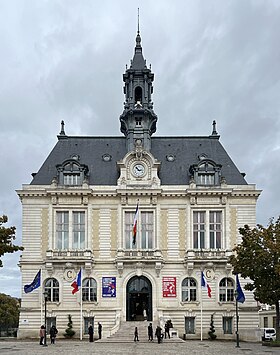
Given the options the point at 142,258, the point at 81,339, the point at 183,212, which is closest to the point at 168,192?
the point at 183,212

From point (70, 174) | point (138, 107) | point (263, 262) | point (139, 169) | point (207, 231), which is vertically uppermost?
point (138, 107)

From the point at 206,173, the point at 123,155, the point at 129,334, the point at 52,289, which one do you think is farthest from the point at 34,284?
the point at 206,173

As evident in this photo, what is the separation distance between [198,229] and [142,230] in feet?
17.7

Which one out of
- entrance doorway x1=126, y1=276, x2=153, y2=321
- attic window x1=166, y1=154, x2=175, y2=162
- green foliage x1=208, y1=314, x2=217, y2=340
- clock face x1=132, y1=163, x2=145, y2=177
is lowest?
green foliage x1=208, y1=314, x2=217, y2=340

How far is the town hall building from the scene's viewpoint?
199 feet

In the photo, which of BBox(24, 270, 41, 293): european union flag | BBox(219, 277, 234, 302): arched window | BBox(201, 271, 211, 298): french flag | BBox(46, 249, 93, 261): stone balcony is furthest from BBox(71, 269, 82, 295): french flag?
BBox(219, 277, 234, 302): arched window

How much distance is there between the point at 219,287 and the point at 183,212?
7.89 m

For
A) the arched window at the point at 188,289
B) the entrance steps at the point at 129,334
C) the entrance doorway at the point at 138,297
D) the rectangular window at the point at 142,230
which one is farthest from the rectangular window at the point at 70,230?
the arched window at the point at 188,289

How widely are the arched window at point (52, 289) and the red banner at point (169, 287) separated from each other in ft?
33.2

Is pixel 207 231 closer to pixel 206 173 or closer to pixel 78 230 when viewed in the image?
pixel 206 173

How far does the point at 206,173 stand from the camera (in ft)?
207

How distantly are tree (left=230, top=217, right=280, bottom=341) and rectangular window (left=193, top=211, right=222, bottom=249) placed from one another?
1103 cm

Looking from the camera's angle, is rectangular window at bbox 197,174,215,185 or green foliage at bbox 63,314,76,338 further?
rectangular window at bbox 197,174,215,185

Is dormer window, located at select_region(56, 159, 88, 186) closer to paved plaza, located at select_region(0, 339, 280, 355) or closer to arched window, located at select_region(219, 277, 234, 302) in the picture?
arched window, located at select_region(219, 277, 234, 302)
